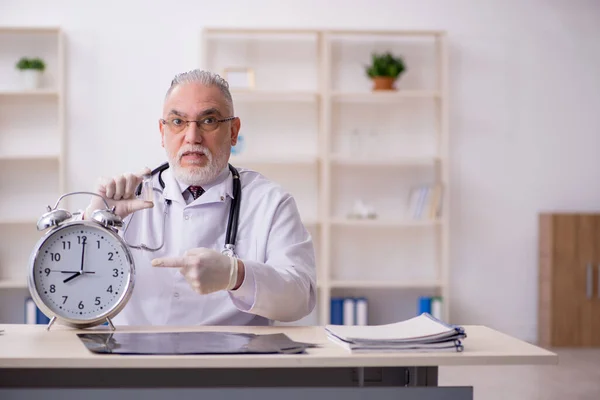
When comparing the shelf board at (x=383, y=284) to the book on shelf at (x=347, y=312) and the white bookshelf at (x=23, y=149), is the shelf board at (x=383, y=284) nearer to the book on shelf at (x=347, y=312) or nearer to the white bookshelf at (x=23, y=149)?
the book on shelf at (x=347, y=312)

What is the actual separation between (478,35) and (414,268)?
1691 mm

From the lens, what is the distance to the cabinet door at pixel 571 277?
17.9 feet

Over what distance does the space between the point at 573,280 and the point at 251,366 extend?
4401 mm

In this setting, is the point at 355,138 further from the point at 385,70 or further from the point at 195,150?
the point at 195,150

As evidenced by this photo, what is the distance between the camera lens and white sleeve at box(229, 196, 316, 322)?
1.99 m

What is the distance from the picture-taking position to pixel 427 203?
5414 millimetres

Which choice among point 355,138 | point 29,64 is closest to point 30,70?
point 29,64

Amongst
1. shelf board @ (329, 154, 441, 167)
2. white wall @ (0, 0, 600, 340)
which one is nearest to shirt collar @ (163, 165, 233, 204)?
shelf board @ (329, 154, 441, 167)

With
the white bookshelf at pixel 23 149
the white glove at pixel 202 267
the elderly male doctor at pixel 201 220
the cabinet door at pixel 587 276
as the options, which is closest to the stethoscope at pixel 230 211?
the elderly male doctor at pixel 201 220

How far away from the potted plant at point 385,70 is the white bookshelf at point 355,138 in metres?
0.11

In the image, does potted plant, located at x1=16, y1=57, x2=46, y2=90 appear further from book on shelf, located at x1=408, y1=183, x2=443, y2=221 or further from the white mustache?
the white mustache

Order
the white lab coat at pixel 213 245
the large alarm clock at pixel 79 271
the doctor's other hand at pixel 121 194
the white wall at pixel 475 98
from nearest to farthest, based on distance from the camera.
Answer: the large alarm clock at pixel 79 271, the doctor's other hand at pixel 121 194, the white lab coat at pixel 213 245, the white wall at pixel 475 98

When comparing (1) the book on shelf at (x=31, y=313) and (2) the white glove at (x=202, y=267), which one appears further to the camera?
(1) the book on shelf at (x=31, y=313)

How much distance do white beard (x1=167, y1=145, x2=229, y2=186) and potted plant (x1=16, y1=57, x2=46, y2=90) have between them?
325 centimetres
